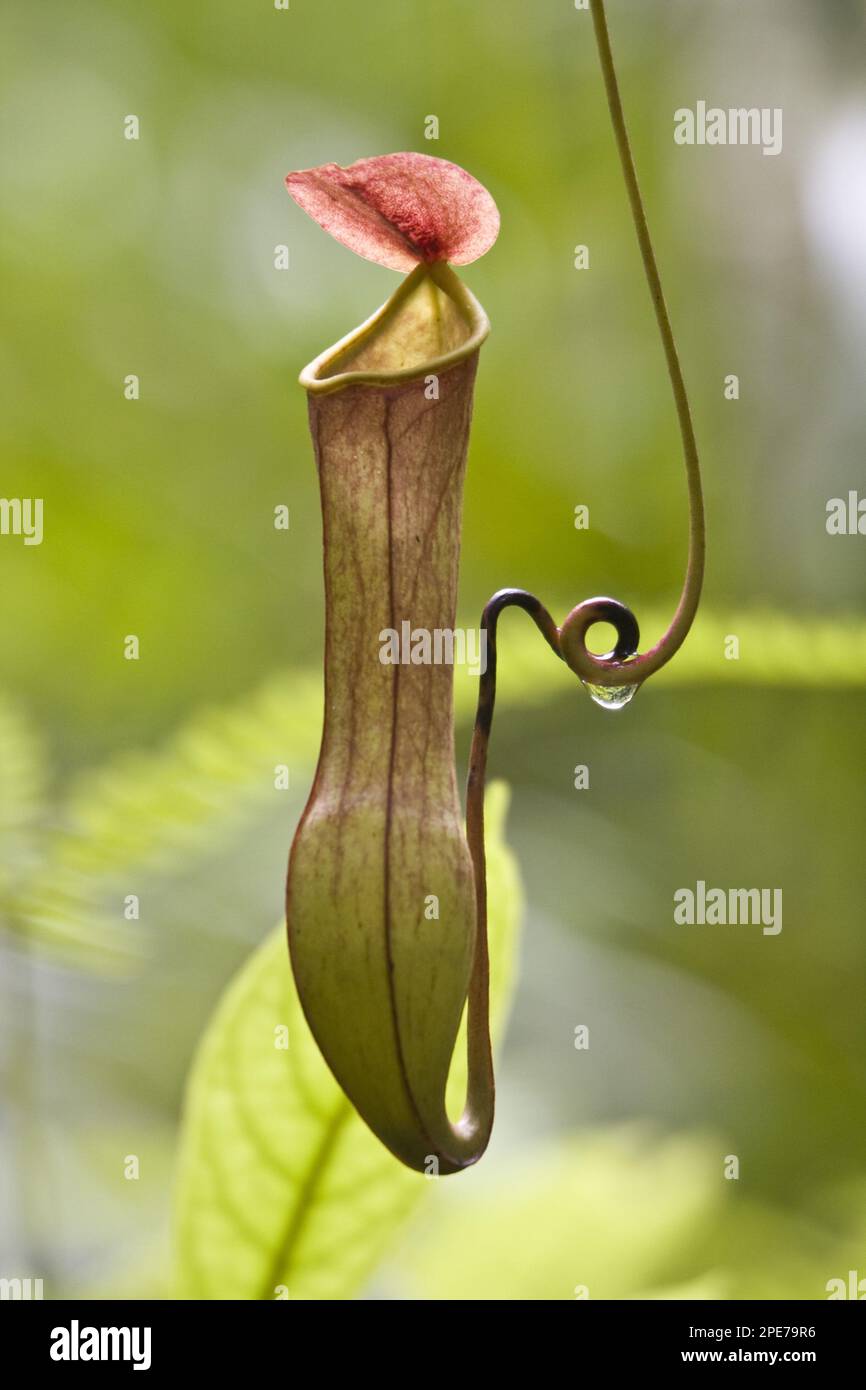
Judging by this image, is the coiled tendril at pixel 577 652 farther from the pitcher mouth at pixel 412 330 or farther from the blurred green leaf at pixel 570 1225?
the blurred green leaf at pixel 570 1225

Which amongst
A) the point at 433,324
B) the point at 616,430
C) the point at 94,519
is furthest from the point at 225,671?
the point at 433,324

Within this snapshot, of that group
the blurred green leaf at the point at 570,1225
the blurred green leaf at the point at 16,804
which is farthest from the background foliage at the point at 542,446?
the blurred green leaf at the point at 16,804

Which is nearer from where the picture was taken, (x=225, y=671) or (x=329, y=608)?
(x=329, y=608)

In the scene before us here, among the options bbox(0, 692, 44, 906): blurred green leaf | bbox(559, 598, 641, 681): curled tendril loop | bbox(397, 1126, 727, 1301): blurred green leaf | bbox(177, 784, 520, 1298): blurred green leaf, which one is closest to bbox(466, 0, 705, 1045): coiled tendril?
bbox(559, 598, 641, 681): curled tendril loop

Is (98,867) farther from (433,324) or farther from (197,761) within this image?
(433,324)

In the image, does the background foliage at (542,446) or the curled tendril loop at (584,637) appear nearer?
the curled tendril loop at (584,637)
